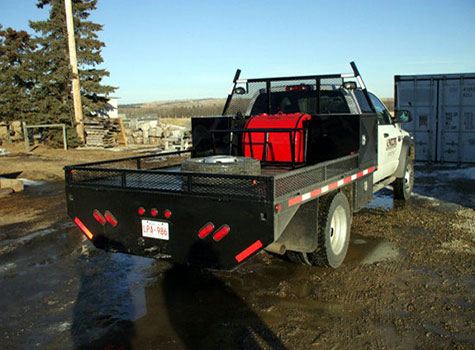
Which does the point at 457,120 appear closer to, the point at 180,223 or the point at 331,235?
the point at 331,235

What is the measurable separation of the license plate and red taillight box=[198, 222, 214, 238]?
0.38 metres

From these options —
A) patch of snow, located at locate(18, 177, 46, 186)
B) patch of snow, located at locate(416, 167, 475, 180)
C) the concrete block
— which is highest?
the concrete block

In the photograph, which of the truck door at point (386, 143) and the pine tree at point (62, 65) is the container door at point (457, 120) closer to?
the truck door at point (386, 143)

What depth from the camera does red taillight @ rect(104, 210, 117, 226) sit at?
4581 mm

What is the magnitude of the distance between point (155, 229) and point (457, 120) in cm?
1241

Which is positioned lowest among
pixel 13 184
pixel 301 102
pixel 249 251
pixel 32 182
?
pixel 32 182

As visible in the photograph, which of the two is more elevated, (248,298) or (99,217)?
(99,217)

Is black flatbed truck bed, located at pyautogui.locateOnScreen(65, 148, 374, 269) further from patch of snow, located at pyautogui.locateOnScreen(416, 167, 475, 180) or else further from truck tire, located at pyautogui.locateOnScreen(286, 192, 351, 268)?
patch of snow, located at pyautogui.locateOnScreen(416, 167, 475, 180)

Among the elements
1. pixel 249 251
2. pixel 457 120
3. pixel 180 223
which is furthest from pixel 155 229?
pixel 457 120

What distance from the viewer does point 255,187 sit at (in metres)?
3.74

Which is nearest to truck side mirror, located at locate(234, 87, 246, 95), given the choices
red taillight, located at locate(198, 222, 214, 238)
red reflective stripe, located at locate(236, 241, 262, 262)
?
red taillight, located at locate(198, 222, 214, 238)

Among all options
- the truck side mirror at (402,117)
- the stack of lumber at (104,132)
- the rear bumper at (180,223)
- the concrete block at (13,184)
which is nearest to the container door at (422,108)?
the truck side mirror at (402,117)

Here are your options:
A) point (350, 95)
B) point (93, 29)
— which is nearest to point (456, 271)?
point (350, 95)

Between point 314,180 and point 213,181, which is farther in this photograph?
point 314,180
